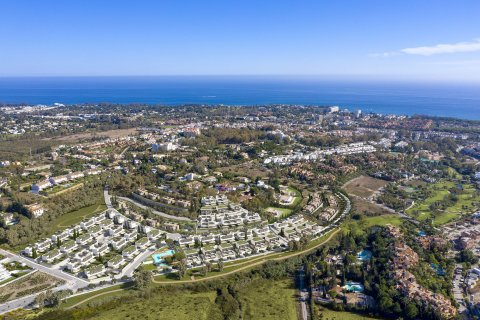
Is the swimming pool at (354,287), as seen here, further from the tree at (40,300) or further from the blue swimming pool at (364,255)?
the tree at (40,300)

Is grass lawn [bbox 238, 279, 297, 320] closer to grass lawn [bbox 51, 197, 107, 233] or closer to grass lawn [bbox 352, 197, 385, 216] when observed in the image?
grass lawn [bbox 352, 197, 385, 216]

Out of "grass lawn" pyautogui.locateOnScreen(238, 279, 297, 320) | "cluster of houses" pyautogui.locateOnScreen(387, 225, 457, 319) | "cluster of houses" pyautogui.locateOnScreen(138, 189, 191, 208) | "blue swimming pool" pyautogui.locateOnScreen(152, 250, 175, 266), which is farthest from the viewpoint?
"cluster of houses" pyautogui.locateOnScreen(138, 189, 191, 208)

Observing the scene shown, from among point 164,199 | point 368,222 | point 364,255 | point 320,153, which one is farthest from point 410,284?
point 320,153

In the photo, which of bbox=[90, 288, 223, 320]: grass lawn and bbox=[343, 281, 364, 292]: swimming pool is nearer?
bbox=[90, 288, 223, 320]: grass lawn

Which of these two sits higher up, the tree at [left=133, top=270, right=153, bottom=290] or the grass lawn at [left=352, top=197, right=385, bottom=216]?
the tree at [left=133, top=270, right=153, bottom=290]

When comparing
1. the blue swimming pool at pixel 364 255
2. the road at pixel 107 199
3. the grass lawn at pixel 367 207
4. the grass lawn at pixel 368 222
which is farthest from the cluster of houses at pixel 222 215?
the grass lawn at pixel 367 207

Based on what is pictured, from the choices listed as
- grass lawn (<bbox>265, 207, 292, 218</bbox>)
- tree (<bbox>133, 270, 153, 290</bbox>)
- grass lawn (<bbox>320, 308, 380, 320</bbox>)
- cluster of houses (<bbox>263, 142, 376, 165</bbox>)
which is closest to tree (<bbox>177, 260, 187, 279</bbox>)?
tree (<bbox>133, 270, 153, 290</bbox>)

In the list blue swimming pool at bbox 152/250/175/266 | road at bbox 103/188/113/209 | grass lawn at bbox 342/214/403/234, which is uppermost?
road at bbox 103/188/113/209

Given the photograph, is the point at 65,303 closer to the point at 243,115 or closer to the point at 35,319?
the point at 35,319
